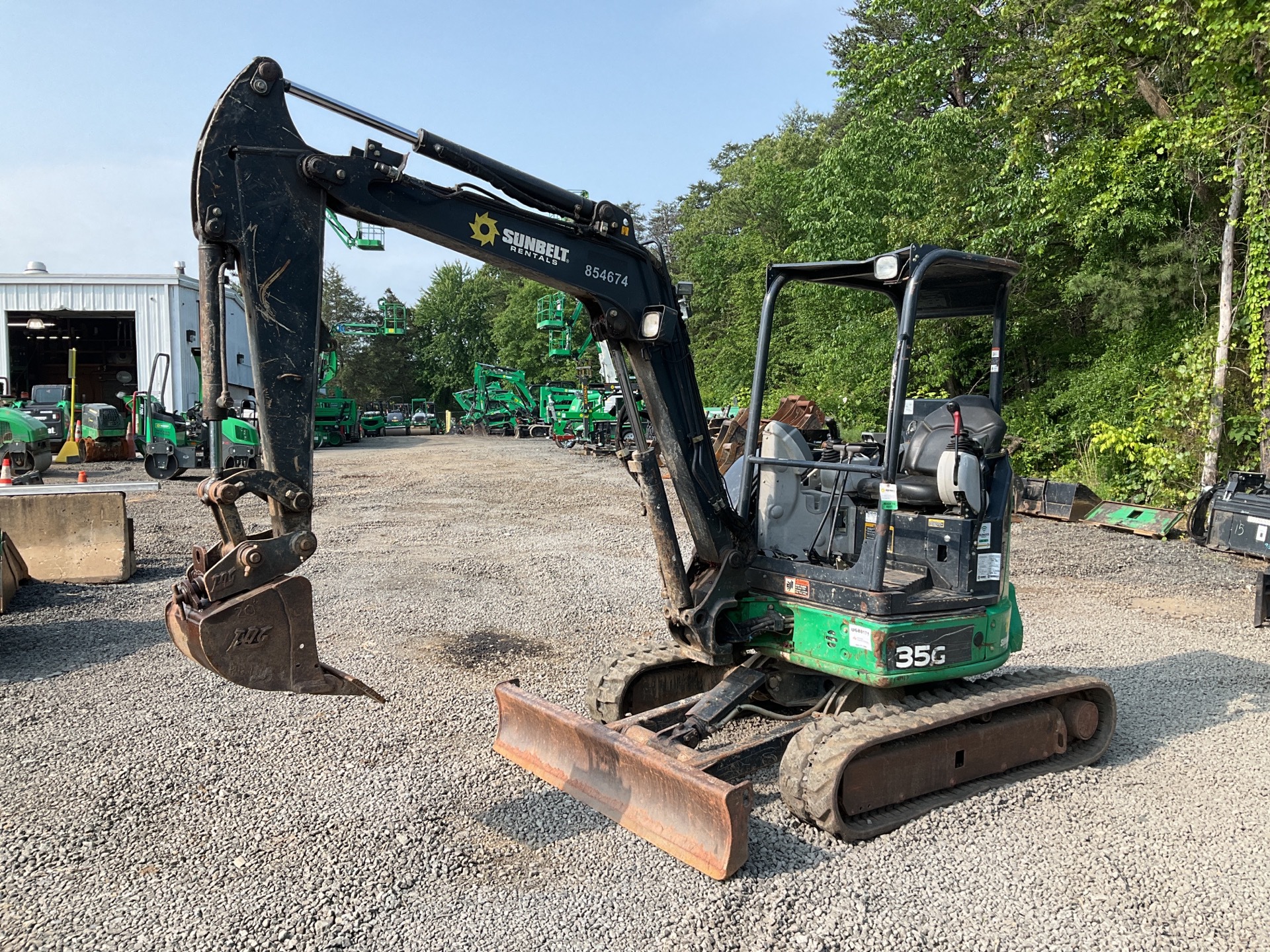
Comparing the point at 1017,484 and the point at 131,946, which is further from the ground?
the point at 1017,484

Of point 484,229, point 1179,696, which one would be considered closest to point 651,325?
point 484,229

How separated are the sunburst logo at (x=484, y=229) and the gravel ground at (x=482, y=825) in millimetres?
2697

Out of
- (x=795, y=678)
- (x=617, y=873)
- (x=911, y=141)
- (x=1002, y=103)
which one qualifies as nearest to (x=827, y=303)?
(x=911, y=141)

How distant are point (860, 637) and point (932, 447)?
1.19m

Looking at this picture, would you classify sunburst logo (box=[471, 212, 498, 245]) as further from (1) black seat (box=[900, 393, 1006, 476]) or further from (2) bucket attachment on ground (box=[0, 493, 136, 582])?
(2) bucket attachment on ground (box=[0, 493, 136, 582])

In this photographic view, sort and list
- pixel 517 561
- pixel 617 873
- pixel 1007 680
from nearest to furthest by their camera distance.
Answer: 1. pixel 617 873
2. pixel 1007 680
3. pixel 517 561

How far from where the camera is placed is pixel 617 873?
12.4 feet

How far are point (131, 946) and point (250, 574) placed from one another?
138 centimetres

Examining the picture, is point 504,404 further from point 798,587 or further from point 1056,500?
point 798,587

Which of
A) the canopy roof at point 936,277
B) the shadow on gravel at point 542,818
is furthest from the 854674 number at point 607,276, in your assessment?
the shadow on gravel at point 542,818

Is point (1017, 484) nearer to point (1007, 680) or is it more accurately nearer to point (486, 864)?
point (1007, 680)

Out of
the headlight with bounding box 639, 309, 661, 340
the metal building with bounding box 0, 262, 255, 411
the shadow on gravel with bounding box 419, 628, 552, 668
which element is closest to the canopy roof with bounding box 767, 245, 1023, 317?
the headlight with bounding box 639, 309, 661, 340

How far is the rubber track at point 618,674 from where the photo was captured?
4.98m

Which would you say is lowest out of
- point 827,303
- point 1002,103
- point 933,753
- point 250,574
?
point 933,753
